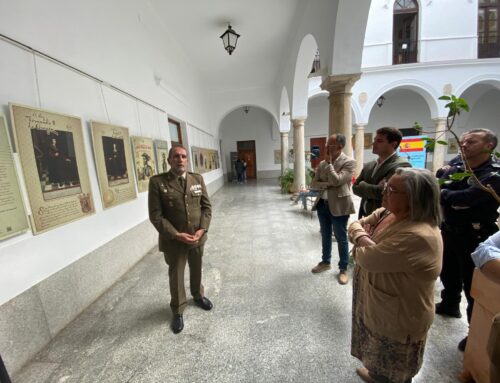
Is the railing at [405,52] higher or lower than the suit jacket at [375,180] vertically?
higher

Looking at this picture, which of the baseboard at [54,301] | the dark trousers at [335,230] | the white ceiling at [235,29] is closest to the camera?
the baseboard at [54,301]

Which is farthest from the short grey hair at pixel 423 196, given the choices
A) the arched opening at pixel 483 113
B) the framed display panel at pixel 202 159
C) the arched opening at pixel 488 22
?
the arched opening at pixel 483 113

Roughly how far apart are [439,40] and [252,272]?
12919mm

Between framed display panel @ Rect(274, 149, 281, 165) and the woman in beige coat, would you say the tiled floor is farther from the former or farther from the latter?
framed display panel @ Rect(274, 149, 281, 165)

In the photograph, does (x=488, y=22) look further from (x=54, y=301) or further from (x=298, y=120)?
(x=54, y=301)

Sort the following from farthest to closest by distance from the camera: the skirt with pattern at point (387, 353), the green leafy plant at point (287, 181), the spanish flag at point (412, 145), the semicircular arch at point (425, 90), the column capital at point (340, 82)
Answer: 1. the semicircular arch at point (425, 90)
2. the green leafy plant at point (287, 181)
3. the spanish flag at point (412, 145)
4. the column capital at point (340, 82)
5. the skirt with pattern at point (387, 353)

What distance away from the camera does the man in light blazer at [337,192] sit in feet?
7.89

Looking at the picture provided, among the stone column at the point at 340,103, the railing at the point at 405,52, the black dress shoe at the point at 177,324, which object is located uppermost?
the railing at the point at 405,52

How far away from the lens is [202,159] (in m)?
7.65

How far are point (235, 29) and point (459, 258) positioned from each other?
5773mm

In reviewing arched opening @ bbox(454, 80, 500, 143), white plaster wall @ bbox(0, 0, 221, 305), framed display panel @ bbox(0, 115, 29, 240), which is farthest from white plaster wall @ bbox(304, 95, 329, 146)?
framed display panel @ bbox(0, 115, 29, 240)

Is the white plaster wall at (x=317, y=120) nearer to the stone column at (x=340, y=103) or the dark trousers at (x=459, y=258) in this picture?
the stone column at (x=340, y=103)

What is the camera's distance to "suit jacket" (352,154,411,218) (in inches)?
76.9

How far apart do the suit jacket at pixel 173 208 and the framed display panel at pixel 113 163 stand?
3.78 feet
